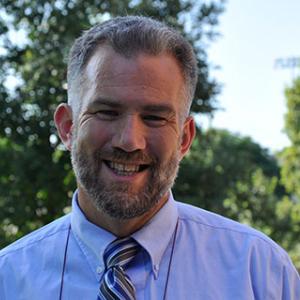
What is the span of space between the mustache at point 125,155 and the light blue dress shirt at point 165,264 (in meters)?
0.24

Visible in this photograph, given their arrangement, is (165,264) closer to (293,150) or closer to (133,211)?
(133,211)

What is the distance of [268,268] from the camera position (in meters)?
1.99

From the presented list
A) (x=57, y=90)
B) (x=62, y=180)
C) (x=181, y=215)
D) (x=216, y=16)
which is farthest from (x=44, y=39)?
(x=181, y=215)

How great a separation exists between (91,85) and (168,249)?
64 centimetres

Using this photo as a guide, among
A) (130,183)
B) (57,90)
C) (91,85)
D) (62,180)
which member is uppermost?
(91,85)

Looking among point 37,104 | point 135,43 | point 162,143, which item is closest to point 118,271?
point 162,143

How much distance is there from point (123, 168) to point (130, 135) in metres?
0.13

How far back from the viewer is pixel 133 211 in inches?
77.4

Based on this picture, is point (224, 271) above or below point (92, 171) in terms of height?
below

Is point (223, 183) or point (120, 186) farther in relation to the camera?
point (223, 183)

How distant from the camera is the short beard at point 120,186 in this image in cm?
195

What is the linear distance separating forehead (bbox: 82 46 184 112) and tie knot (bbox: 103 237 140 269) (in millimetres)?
490

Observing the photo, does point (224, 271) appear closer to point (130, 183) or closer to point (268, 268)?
point (268, 268)

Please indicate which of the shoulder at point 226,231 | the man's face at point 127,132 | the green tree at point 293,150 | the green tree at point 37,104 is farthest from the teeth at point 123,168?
the green tree at point 293,150
